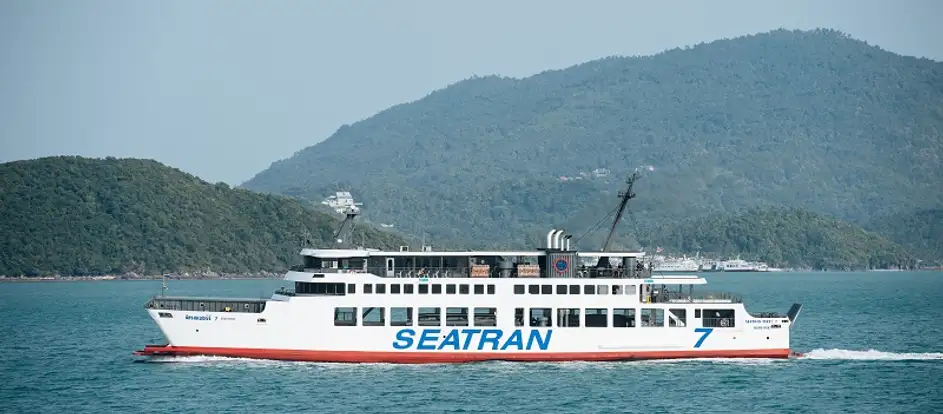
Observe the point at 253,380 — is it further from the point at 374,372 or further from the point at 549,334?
the point at 549,334

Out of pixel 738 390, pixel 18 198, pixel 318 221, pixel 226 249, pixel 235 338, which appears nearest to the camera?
pixel 738 390

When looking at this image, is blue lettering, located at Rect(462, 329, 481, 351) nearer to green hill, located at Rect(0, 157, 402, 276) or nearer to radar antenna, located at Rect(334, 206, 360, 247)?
radar antenna, located at Rect(334, 206, 360, 247)

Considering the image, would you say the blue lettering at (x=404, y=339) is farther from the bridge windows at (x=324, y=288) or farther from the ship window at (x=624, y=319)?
the ship window at (x=624, y=319)

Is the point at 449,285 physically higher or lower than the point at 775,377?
higher

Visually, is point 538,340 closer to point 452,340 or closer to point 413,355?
point 452,340

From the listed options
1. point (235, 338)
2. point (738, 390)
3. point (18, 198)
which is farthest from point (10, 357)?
point (18, 198)

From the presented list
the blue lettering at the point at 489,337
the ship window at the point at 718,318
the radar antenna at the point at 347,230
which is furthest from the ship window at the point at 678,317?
the radar antenna at the point at 347,230

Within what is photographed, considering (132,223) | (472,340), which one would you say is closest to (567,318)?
(472,340)

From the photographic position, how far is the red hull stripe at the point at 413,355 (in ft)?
147

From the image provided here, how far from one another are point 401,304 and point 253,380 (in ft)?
19.3

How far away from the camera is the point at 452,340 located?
45.2m

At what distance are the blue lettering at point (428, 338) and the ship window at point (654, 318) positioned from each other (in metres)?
7.17

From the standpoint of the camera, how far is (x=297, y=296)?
4503cm

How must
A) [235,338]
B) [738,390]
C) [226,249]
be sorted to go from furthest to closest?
[226,249] < [235,338] < [738,390]
